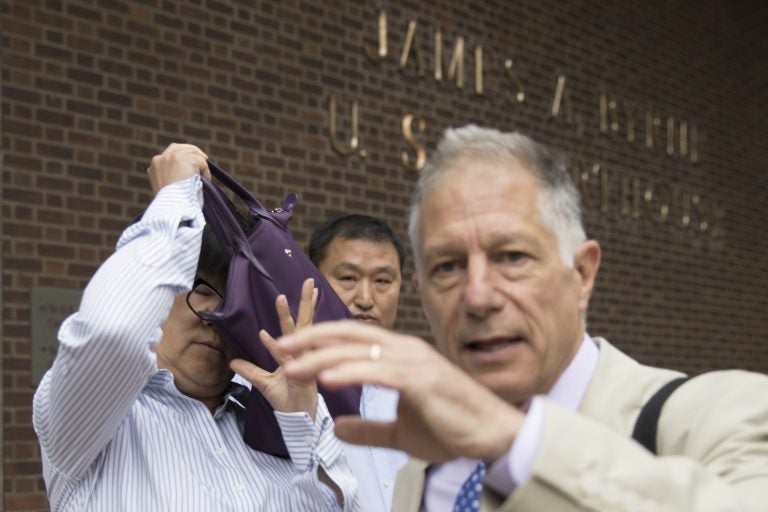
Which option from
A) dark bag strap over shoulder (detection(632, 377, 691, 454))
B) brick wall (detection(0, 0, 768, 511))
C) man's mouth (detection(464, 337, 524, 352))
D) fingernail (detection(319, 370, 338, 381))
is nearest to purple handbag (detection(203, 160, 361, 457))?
man's mouth (detection(464, 337, 524, 352))

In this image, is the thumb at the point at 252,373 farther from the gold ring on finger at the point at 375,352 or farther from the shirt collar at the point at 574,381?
the gold ring on finger at the point at 375,352

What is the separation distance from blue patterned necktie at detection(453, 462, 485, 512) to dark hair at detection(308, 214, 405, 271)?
216 centimetres

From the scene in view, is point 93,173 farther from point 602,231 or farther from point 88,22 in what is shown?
point 602,231

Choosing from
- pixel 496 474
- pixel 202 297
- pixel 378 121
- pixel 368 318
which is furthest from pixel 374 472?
pixel 378 121

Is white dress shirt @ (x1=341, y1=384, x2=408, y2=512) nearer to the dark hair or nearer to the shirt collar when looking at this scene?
the dark hair

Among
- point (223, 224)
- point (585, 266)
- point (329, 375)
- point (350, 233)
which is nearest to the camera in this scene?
point (329, 375)

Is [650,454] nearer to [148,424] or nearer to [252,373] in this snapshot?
[252,373]

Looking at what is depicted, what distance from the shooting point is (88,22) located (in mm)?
5379

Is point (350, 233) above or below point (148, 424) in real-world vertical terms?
above

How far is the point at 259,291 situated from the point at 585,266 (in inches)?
39.3

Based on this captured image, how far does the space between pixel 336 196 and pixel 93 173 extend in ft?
5.60

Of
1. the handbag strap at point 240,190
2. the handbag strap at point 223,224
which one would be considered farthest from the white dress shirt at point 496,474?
the handbag strap at point 240,190

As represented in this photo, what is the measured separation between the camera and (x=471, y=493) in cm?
192

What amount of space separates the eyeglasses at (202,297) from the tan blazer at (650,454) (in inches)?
49.7
